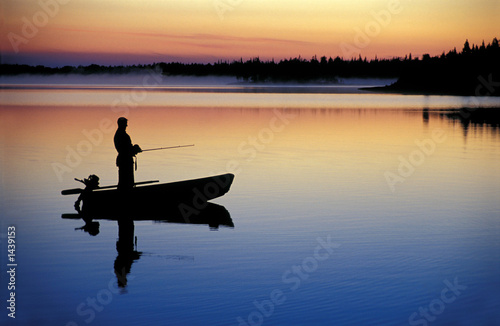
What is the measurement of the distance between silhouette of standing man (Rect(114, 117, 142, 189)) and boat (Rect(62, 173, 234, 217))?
232 millimetres

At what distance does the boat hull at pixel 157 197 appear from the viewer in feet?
50.5

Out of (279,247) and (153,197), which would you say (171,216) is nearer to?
(153,197)

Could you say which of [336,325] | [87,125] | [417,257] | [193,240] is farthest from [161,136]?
[336,325]

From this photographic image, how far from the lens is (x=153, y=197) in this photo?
15.6m

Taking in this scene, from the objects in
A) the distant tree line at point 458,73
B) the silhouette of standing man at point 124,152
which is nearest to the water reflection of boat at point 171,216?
the silhouette of standing man at point 124,152

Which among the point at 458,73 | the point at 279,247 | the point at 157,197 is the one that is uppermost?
the point at 458,73

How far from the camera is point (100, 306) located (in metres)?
9.09

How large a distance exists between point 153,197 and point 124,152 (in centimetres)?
135

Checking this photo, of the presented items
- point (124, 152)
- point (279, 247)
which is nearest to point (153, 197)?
point (124, 152)

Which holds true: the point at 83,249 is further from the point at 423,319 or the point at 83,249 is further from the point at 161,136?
the point at 161,136

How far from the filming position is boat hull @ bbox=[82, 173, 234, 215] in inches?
606

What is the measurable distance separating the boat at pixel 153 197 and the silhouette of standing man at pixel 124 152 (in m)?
0.23

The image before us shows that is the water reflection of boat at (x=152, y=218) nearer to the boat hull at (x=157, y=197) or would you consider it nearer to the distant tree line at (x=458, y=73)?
the boat hull at (x=157, y=197)

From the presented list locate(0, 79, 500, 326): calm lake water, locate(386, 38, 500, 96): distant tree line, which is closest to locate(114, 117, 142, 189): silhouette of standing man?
locate(0, 79, 500, 326): calm lake water
